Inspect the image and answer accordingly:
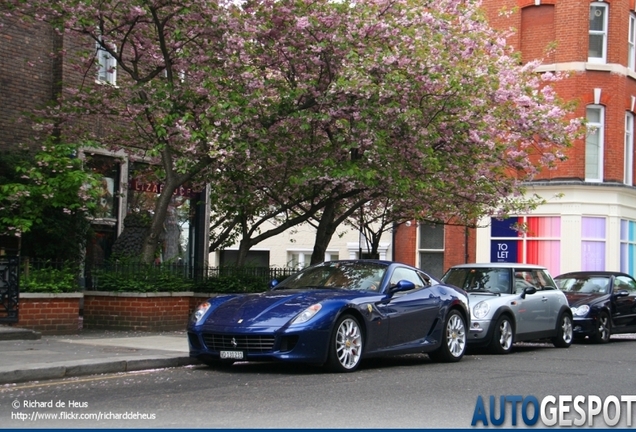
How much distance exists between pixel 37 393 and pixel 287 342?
2927 millimetres

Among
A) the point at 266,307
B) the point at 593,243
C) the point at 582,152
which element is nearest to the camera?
the point at 266,307

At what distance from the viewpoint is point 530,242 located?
3253cm

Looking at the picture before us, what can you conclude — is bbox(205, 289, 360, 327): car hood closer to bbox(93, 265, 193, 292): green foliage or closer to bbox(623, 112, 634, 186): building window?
bbox(93, 265, 193, 292): green foliage

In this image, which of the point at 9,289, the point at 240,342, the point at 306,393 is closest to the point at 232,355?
the point at 240,342

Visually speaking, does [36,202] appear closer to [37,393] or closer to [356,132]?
[356,132]

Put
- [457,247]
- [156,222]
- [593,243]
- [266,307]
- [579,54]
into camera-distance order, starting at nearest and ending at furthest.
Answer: [266,307], [156,222], [579,54], [593,243], [457,247]

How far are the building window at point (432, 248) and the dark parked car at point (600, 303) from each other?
13.5 metres

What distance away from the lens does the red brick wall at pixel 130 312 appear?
17484 millimetres

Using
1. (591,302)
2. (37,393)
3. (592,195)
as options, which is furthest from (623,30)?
(37,393)

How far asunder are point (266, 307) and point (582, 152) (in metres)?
22.2

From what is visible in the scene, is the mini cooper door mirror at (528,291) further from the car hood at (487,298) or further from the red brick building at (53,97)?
the red brick building at (53,97)

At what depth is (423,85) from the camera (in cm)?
1731

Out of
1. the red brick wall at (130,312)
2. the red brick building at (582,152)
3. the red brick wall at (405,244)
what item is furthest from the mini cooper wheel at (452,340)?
the red brick wall at (405,244)

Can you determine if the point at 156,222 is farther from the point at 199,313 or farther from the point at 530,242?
the point at 530,242
